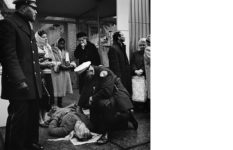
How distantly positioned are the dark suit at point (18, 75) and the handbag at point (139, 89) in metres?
2.24

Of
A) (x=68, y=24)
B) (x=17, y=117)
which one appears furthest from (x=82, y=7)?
(x=17, y=117)

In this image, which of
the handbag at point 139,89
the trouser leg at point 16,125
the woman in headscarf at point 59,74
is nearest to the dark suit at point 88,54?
the woman in headscarf at point 59,74

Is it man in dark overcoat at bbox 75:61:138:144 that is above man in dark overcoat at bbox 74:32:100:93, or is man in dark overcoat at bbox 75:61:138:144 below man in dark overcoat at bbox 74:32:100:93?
below

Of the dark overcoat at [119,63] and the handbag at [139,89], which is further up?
the dark overcoat at [119,63]

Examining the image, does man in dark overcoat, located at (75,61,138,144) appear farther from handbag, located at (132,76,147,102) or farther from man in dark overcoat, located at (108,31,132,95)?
handbag, located at (132,76,147,102)

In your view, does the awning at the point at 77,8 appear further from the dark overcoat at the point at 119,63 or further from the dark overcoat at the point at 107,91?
the dark overcoat at the point at 107,91

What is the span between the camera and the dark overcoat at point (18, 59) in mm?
2203

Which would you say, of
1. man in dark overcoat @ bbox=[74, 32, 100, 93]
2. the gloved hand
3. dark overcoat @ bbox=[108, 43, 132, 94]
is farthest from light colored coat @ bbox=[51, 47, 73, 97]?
the gloved hand

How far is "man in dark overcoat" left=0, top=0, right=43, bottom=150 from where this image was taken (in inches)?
87.0

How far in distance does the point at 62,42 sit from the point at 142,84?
213cm

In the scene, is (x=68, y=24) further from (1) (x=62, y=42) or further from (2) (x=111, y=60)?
(2) (x=111, y=60)

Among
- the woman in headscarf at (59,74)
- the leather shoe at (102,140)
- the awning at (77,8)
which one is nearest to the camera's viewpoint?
the leather shoe at (102,140)

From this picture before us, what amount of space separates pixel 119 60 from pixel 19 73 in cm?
228
